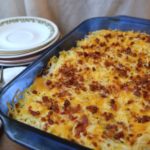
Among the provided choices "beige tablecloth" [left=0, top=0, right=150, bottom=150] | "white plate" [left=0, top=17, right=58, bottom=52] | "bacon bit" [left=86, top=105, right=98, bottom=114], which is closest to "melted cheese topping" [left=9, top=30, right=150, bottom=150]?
"bacon bit" [left=86, top=105, right=98, bottom=114]

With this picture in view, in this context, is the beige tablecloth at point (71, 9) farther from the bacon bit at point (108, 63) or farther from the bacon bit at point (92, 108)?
the bacon bit at point (92, 108)

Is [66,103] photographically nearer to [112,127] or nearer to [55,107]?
[55,107]

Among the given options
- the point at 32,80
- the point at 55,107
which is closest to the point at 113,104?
the point at 55,107

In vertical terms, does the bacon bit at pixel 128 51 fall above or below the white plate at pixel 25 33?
below

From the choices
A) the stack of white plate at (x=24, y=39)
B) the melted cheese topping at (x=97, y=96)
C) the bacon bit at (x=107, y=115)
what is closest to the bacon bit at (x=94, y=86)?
the melted cheese topping at (x=97, y=96)

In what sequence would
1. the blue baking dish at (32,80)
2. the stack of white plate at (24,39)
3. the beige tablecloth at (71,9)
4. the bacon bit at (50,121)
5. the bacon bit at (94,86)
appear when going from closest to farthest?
the blue baking dish at (32,80)
the bacon bit at (50,121)
the bacon bit at (94,86)
the stack of white plate at (24,39)
the beige tablecloth at (71,9)
